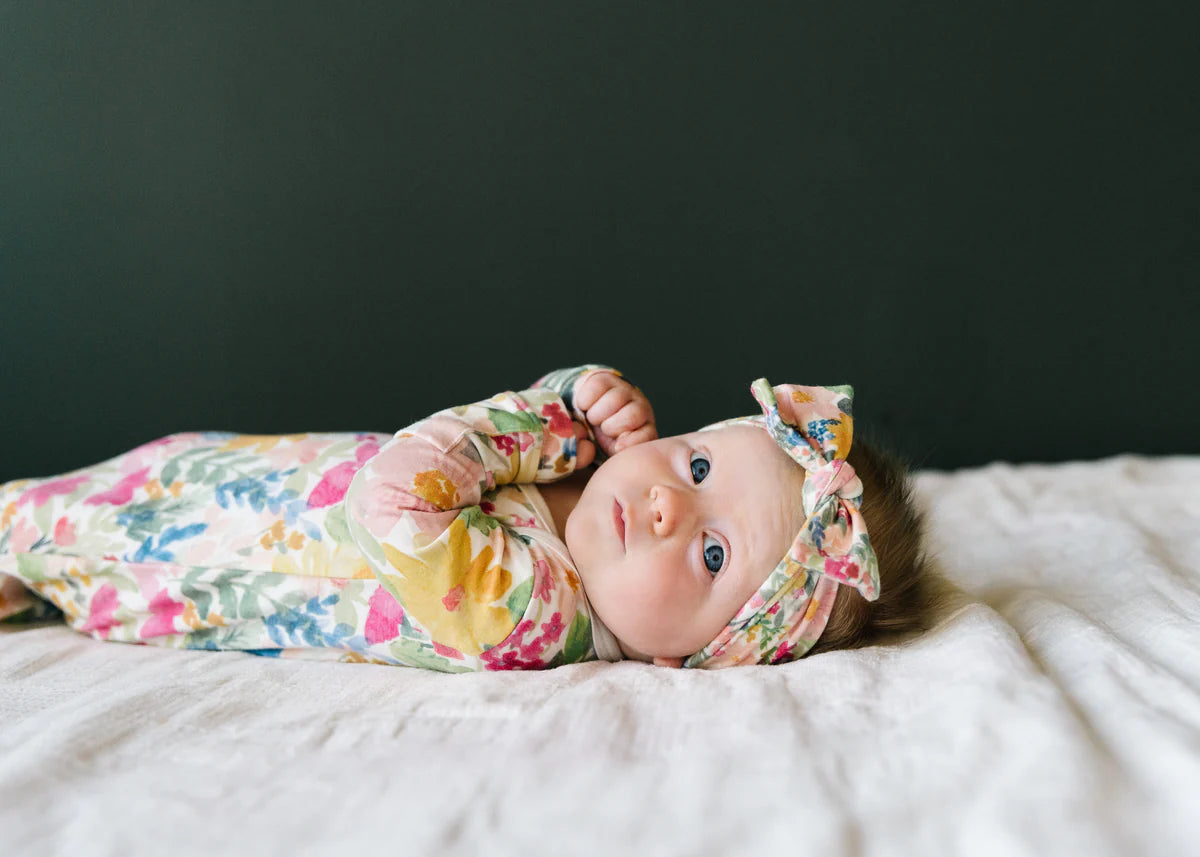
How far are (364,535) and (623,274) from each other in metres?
1.20

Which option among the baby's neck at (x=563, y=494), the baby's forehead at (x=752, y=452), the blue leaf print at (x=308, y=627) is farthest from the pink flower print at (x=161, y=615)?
the baby's forehead at (x=752, y=452)

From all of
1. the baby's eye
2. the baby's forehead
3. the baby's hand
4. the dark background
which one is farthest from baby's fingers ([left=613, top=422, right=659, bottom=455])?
the dark background

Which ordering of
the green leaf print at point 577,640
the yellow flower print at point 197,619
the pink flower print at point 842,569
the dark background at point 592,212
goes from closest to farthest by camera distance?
the pink flower print at point 842,569, the green leaf print at point 577,640, the yellow flower print at point 197,619, the dark background at point 592,212

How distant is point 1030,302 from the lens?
7.43 feet

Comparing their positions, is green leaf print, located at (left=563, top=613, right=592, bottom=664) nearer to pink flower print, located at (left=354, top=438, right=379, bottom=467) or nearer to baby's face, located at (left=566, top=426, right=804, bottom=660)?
baby's face, located at (left=566, top=426, right=804, bottom=660)

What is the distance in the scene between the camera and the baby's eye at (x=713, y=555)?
3.76ft

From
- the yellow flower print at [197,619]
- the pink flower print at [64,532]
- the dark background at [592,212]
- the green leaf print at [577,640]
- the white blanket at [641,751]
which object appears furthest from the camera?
the dark background at [592,212]

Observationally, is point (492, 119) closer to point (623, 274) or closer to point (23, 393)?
point (623, 274)

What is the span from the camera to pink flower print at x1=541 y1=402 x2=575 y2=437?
1298 millimetres

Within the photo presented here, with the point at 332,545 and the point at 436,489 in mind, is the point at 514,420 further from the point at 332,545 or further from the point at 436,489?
the point at 332,545

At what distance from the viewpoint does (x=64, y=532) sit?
4.60 ft

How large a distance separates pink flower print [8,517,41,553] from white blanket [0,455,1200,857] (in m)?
0.23

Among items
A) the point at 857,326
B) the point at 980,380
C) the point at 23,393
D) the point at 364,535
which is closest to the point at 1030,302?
the point at 980,380

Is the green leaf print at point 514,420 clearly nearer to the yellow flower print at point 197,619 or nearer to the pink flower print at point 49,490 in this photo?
the yellow flower print at point 197,619
